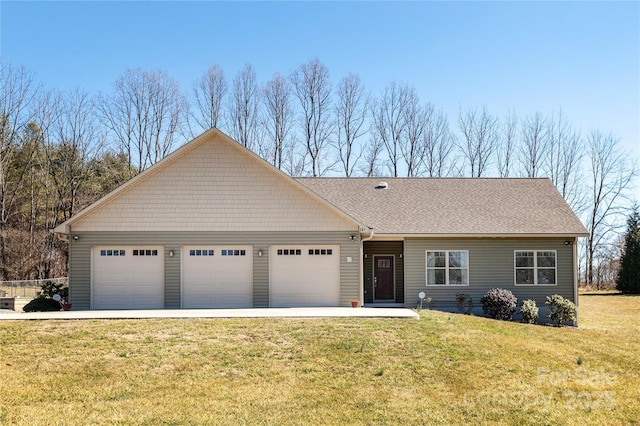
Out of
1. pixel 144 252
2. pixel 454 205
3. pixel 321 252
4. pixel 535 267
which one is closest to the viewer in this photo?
pixel 144 252

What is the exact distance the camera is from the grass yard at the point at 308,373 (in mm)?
9102

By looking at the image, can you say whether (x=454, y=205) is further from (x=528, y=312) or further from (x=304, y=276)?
(x=304, y=276)

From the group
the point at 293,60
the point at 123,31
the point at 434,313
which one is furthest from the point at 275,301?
the point at 293,60

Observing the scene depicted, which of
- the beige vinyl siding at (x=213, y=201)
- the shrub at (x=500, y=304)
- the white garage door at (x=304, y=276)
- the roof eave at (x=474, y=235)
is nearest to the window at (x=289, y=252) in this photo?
the white garage door at (x=304, y=276)

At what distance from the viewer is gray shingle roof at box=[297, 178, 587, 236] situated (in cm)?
1973

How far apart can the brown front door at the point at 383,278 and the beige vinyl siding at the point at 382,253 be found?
0.53 ft

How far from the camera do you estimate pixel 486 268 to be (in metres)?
19.7

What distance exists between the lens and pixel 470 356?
12195 mm

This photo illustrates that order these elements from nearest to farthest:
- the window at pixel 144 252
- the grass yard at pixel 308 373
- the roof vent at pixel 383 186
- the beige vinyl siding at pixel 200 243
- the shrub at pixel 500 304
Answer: the grass yard at pixel 308 373, the beige vinyl siding at pixel 200 243, the window at pixel 144 252, the shrub at pixel 500 304, the roof vent at pixel 383 186

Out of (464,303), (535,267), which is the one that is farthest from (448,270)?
(535,267)

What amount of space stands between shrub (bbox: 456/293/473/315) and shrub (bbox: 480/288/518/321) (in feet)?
2.09

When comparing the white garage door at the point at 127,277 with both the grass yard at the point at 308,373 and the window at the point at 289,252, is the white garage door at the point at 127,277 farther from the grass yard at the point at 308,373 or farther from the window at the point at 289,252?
the window at the point at 289,252

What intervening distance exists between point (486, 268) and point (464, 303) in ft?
4.82

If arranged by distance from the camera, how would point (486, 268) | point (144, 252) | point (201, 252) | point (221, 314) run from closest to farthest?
point (221, 314)
point (144, 252)
point (201, 252)
point (486, 268)
